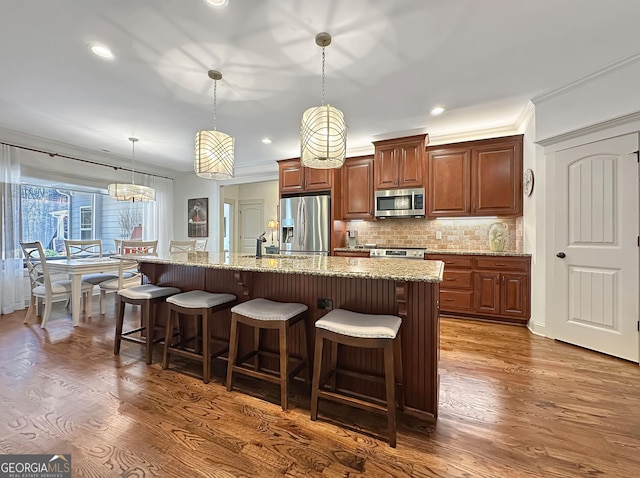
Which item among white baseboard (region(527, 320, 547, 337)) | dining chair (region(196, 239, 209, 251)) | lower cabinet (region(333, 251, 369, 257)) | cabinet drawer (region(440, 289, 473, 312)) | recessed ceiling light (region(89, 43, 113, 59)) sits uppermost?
recessed ceiling light (region(89, 43, 113, 59))

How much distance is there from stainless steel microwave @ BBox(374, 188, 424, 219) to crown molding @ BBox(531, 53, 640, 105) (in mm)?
1577

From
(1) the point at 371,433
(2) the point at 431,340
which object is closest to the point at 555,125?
(2) the point at 431,340

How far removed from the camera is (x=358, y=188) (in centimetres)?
448

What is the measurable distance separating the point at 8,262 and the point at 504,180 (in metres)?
6.65

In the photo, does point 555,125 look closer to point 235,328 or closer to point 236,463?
point 235,328

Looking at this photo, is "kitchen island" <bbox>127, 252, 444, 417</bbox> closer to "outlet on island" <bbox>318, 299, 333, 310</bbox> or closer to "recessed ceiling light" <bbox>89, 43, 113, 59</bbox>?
"outlet on island" <bbox>318, 299, 333, 310</bbox>

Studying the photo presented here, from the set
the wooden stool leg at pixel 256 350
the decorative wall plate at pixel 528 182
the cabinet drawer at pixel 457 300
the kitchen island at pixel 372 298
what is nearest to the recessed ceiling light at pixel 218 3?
the kitchen island at pixel 372 298

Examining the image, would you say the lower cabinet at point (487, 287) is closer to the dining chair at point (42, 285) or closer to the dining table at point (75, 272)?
the dining table at point (75, 272)

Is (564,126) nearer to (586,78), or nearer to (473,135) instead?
(586,78)

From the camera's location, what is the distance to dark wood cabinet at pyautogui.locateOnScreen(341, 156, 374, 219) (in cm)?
441

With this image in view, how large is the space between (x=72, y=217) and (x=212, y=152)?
13.8 feet

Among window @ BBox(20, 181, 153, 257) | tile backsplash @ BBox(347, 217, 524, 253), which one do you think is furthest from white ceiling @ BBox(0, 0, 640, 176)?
tile backsplash @ BBox(347, 217, 524, 253)

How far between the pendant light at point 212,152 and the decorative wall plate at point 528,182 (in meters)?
3.25

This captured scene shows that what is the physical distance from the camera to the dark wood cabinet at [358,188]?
4.41 metres
